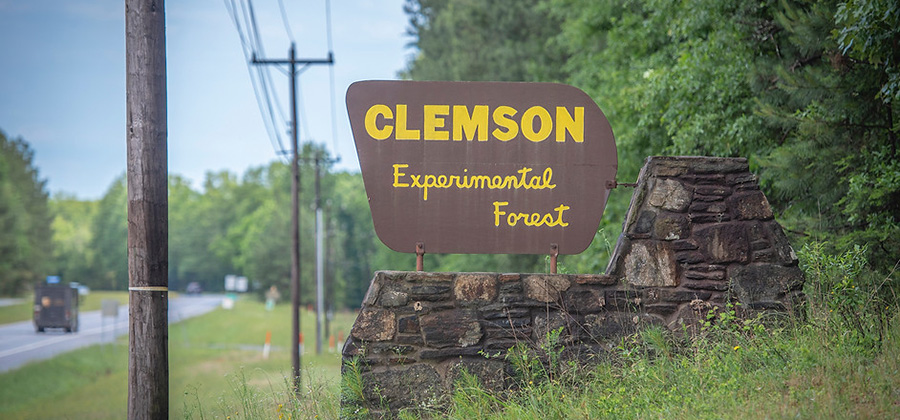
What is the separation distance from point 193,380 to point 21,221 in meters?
38.3

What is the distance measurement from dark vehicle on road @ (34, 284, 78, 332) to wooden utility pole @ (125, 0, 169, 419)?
1728 inches

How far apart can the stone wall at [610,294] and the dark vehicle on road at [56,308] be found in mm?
44499

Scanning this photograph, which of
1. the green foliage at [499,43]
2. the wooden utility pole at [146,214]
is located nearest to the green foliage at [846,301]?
the wooden utility pole at [146,214]

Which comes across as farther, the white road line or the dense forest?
the white road line

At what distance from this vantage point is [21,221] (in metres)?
60.7

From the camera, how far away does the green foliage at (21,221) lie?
5741cm

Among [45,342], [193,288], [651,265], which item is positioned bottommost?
[193,288]

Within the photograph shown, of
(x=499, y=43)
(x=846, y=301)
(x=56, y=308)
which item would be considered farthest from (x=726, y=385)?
(x=56, y=308)

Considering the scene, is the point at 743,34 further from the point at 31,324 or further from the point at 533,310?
the point at 31,324

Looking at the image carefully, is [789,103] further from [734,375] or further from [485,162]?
[734,375]

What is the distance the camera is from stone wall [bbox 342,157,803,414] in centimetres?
632

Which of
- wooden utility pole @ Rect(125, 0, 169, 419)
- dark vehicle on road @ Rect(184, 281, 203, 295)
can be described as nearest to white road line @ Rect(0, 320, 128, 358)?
wooden utility pole @ Rect(125, 0, 169, 419)

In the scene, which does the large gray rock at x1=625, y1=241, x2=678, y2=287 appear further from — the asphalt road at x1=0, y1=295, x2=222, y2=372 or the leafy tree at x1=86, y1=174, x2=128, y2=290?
the leafy tree at x1=86, y1=174, x2=128, y2=290

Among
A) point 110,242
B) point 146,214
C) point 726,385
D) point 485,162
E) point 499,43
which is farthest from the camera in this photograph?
point 110,242
